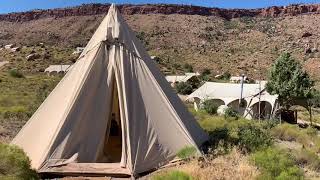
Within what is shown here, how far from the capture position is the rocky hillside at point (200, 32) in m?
75.9

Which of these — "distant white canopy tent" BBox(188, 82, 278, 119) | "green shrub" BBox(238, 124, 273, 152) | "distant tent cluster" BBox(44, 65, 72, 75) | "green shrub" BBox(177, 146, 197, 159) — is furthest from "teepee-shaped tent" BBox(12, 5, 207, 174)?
"distant tent cluster" BBox(44, 65, 72, 75)

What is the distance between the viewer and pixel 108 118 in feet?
38.5

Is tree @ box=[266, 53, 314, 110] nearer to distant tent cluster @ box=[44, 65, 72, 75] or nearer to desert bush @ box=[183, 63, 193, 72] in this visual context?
distant tent cluster @ box=[44, 65, 72, 75]

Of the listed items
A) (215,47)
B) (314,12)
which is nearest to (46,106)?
(215,47)

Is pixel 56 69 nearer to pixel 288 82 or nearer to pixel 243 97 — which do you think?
pixel 243 97

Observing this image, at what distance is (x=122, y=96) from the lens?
38.2 ft

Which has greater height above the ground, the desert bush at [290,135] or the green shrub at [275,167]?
the green shrub at [275,167]

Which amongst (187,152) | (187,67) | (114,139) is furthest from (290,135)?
(187,67)

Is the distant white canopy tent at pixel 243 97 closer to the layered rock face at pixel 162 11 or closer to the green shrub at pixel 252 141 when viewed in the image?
→ the green shrub at pixel 252 141

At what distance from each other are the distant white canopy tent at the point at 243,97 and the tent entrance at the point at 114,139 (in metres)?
17.6

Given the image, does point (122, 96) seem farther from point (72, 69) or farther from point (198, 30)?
point (198, 30)

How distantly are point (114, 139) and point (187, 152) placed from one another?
3.16m

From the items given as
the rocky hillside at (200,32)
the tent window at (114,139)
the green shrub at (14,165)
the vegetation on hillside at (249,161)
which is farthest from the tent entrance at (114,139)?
the rocky hillside at (200,32)

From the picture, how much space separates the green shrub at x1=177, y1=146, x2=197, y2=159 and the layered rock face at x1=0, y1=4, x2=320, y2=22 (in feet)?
336
